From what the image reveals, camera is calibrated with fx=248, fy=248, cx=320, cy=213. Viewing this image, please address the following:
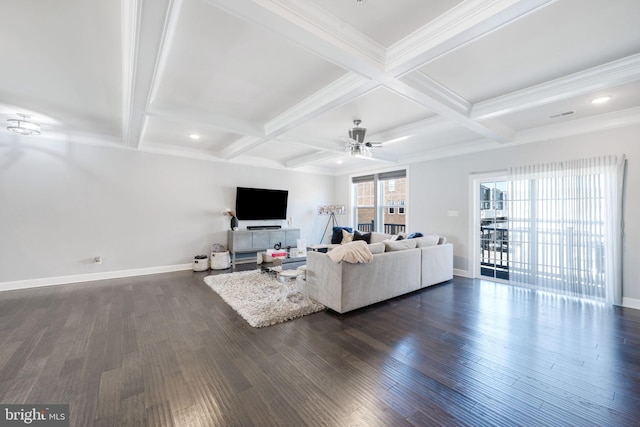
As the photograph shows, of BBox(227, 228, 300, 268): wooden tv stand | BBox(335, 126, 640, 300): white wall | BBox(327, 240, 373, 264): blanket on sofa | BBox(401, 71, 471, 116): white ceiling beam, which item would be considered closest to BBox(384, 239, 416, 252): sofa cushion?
BBox(327, 240, 373, 264): blanket on sofa

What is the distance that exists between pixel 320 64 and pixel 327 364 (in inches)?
110

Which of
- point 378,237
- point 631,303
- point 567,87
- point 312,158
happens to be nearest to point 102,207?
point 312,158

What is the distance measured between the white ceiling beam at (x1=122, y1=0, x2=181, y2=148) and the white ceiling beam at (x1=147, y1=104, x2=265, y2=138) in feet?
0.80

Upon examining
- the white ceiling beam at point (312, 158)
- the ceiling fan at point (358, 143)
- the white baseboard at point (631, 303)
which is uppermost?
the white ceiling beam at point (312, 158)

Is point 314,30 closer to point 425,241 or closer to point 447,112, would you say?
point 447,112

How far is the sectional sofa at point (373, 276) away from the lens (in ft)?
10.4

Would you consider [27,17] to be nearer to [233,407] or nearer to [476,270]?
[233,407]

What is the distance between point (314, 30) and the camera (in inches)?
72.0

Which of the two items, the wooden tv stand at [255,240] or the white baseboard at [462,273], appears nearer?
the white baseboard at [462,273]

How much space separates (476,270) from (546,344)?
9.11ft

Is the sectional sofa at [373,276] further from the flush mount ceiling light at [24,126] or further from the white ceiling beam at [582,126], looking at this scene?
the flush mount ceiling light at [24,126]

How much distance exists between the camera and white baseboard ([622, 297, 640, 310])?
3.49 metres

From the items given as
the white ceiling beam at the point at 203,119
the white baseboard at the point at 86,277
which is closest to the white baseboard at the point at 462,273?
the white ceiling beam at the point at 203,119

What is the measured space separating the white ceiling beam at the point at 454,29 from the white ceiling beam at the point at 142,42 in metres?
1.71
